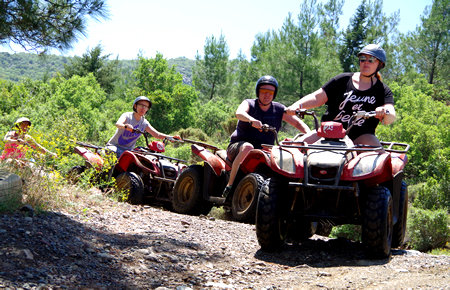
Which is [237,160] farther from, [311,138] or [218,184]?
[311,138]

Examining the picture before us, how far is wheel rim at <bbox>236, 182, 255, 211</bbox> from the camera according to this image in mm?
7241

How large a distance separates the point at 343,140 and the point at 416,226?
845 centimetres

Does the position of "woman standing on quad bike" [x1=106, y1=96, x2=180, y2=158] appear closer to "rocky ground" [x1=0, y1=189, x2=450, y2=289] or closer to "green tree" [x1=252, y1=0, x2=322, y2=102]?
"rocky ground" [x1=0, y1=189, x2=450, y2=289]

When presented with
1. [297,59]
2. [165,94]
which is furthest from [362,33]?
[165,94]

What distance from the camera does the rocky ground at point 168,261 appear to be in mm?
3781

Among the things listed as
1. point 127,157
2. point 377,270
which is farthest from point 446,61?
point 377,270

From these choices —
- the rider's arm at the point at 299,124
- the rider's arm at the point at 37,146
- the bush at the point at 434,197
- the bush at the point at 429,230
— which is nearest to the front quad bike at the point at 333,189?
the rider's arm at the point at 299,124

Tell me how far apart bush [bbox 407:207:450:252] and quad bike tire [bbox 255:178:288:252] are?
8.54 m

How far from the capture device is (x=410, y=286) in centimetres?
395

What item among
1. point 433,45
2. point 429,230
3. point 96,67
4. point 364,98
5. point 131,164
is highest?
point 433,45

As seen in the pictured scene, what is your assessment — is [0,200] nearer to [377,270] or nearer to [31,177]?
[31,177]

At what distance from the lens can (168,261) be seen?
180 inches

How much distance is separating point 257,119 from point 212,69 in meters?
50.0

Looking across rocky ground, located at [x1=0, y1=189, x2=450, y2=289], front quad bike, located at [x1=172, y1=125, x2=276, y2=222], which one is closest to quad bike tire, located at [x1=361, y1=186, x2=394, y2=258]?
rocky ground, located at [x1=0, y1=189, x2=450, y2=289]
